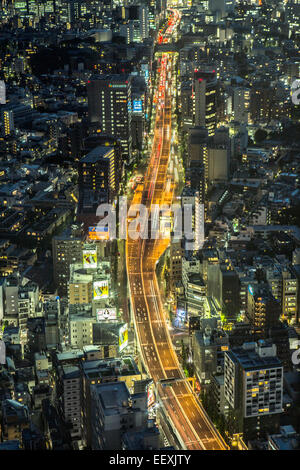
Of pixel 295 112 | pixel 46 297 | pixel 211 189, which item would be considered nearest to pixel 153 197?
pixel 211 189

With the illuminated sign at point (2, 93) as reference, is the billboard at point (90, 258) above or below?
below

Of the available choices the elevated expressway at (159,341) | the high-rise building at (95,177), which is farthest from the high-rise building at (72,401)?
the high-rise building at (95,177)

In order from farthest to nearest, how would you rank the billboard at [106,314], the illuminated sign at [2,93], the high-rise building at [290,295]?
1. the illuminated sign at [2,93]
2. the high-rise building at [290,295]
3. the billboard at [106,314]

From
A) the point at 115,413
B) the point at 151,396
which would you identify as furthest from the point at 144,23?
the point at 115,413

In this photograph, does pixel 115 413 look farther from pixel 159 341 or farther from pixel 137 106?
pixel 137 106

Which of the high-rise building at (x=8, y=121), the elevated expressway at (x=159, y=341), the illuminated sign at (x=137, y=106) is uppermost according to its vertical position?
the illuminated sign at (x=137, y=106)

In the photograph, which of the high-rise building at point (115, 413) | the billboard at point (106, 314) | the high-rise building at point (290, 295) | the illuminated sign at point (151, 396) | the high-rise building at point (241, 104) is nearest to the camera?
the high-rise building at point (115, 413)

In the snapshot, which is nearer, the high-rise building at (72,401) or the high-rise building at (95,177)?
the high-rise building at (72,401)

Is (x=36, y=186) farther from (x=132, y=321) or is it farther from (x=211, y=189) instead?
(x=132, y=321)

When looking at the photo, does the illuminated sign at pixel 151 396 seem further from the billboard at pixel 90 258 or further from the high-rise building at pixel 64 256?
the high-rise building at pixel 64 256
